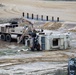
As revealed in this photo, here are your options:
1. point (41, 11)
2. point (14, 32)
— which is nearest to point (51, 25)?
point (14, 32)

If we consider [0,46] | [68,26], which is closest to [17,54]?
[0,46]

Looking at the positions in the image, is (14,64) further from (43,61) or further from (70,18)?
(70,18)

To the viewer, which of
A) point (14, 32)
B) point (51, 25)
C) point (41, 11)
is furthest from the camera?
point (41, 11)

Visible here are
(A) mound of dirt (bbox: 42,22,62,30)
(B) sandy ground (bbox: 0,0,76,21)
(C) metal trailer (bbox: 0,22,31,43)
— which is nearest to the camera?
(C) metal trailer (bbox: 0,22,31,43)

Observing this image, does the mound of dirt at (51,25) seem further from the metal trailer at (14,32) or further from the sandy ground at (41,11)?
the metal trailer at (14,32)

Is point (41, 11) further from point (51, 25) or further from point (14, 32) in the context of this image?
point (14, 32)

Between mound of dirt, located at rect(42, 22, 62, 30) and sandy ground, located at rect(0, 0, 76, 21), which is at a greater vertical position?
sandy ground, located at rect(0, 0, 76, 21)

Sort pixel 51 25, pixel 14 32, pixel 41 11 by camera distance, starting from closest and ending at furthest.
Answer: pixel 14 32 < pixel 51 25 < pixel 41 11

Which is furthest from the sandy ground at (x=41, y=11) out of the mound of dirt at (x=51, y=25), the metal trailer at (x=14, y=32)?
the metal trailer at (x=14, y=32)

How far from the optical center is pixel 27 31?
33.3 metres

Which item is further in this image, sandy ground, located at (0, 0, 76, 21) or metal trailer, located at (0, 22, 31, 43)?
sandy ground, located at (0, 0, 76, 21)

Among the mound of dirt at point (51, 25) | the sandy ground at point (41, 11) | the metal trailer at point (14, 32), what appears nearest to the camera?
the metal trailer at point (14, 32)

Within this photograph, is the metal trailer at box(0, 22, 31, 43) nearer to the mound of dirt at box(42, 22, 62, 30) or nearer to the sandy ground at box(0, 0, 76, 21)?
the mound of dirt at box(42, 22, 62, 30)

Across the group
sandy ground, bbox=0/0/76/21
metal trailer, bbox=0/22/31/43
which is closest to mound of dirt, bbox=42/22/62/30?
sandy ground, bbox=0/0/76/21
